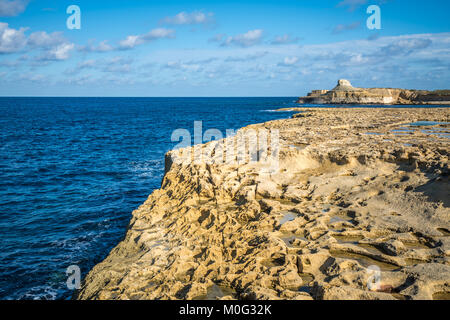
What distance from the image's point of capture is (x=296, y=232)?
258 inches

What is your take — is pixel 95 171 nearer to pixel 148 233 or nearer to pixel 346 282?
pixel 148 233

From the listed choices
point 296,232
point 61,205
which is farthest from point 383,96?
point 296,232

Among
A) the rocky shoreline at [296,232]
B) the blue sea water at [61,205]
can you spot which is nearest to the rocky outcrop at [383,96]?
the blue sea water at [61,205]

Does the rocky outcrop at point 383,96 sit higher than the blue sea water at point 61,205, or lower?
higher

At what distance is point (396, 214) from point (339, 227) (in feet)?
4.51

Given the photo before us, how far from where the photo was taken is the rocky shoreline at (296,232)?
487 centimetres

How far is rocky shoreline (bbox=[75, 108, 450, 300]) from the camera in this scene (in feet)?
16.0

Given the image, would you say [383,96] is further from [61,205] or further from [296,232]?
[296,232]

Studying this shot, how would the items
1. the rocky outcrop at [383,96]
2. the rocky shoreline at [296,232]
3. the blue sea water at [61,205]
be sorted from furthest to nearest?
the rocky outcrop at [383,96] < the blue sea water at [61,205] < the rocky shoreline at [296,232]

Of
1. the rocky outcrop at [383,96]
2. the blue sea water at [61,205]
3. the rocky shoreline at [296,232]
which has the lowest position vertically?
the blue sea water at [61,205]

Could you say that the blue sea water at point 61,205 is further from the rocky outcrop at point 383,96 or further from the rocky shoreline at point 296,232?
the rocky outcrop at point 383,96

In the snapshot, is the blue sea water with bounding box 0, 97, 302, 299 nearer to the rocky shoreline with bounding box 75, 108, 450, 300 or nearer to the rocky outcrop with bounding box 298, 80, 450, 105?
the rocky shoreline with bounding box 75, 108, 450, 300

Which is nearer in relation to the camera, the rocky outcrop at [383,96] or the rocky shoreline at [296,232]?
the rocky shoreline at [296,232]
